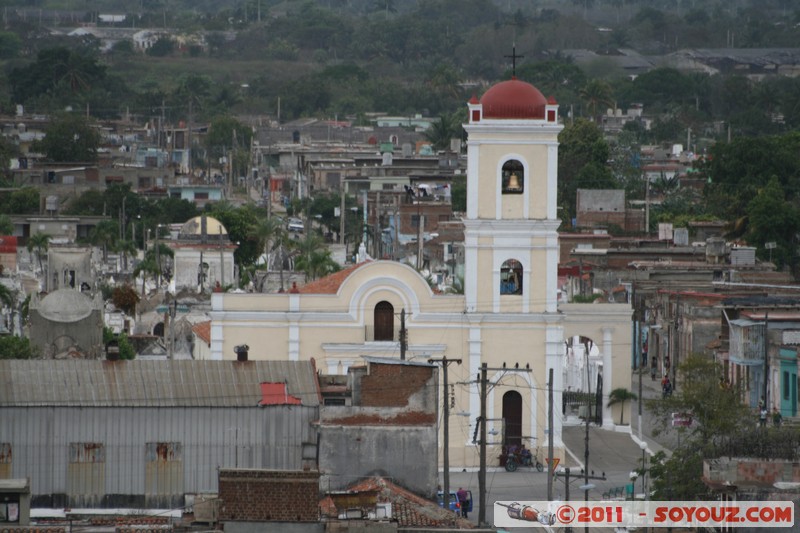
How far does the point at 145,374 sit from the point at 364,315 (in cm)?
2079

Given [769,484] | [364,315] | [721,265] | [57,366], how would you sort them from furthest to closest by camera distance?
1. [721,265]
2. [364,315]
3. [57,366]
4. [769,484]

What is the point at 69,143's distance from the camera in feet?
550

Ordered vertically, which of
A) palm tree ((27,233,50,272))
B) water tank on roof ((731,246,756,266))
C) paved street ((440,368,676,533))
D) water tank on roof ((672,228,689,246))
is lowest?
paved street ((440,368,676,533))

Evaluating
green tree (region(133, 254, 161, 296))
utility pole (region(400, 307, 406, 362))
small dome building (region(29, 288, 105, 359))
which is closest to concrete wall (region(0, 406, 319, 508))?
utility pole (region(400, 307, 406, 362))

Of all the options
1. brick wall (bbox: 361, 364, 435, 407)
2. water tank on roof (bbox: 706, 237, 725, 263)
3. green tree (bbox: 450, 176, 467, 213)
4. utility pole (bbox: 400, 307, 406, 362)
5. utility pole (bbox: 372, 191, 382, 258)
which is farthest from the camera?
green tree (bbox: 450, 176, 467, 213)

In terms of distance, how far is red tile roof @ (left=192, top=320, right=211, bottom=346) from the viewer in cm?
6832

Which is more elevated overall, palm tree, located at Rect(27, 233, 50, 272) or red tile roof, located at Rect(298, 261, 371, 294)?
palm tree, located at Rect(27, 233, 50, 272)

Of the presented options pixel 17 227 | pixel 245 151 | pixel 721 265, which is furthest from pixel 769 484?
pixel 245 151

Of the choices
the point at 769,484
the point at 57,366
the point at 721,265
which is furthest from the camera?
the point at 721,265

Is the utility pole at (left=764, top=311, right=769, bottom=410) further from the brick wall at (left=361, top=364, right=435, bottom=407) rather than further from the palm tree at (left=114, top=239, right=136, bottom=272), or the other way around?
the palm tree at (left=114, top=239, right=136, bottom=272)

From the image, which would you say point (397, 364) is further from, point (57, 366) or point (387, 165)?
point (387, 165)

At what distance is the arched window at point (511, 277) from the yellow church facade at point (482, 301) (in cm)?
2

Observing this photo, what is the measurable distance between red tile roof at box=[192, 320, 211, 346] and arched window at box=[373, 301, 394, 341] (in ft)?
15.8

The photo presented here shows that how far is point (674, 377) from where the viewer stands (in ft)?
251
